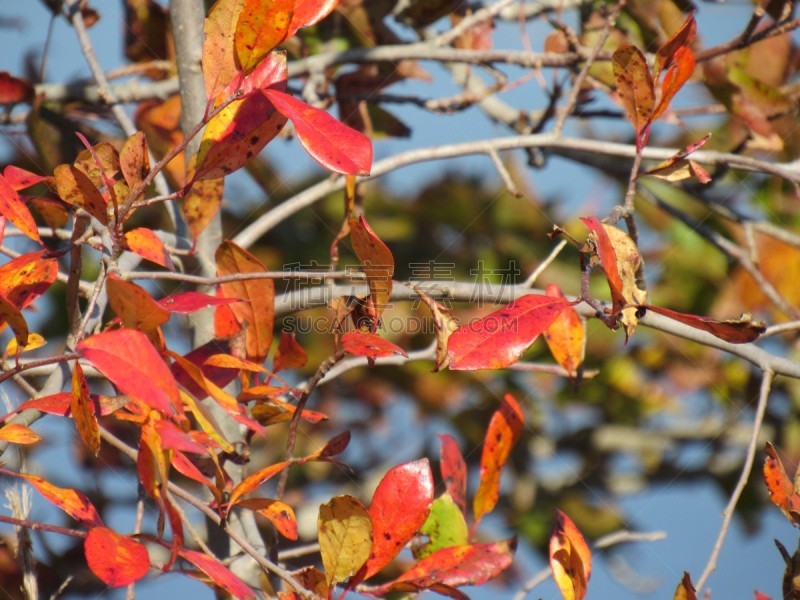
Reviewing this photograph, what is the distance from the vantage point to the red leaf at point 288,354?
0.73 metres

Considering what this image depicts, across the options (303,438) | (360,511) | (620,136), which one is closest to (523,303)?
(360,511)

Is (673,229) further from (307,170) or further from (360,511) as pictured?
(360,511)

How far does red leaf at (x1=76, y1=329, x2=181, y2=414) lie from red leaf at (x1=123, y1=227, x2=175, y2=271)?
180mm

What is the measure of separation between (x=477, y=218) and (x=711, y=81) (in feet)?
2.72

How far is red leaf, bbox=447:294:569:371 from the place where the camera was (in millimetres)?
563

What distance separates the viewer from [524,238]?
5.97 feet

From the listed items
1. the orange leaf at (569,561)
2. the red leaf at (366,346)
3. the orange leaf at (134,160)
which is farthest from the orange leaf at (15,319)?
the orange leaf at (569,561)

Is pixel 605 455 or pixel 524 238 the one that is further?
pixel 524 238

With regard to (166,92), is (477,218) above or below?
below

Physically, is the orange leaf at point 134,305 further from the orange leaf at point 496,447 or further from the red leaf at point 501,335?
the orange leaf at point 496,447

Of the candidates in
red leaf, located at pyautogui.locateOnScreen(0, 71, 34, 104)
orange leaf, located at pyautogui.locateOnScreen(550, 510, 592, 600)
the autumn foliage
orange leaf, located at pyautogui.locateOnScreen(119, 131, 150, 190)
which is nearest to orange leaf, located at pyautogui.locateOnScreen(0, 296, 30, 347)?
the autumn foliage

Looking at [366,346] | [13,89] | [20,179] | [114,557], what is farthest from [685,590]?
[13,89]

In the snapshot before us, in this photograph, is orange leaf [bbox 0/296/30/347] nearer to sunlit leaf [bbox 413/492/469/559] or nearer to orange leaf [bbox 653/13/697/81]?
sunlit leaf [bbox 413/492/469/559]

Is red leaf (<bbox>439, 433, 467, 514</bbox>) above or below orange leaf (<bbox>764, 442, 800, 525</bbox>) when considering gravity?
below
